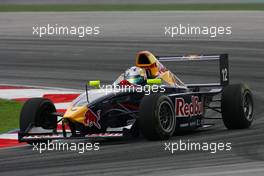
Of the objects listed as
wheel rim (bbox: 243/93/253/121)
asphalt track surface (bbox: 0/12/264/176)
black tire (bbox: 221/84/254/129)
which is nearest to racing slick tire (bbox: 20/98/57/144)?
asphalt track surface (bbox: 0/12/264/176)

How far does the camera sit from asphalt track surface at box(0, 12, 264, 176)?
10.5 meters

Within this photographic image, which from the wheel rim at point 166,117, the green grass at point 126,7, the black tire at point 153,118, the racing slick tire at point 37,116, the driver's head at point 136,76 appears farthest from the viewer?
the green grass at point 126,7

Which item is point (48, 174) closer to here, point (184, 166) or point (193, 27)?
point (184, 166)

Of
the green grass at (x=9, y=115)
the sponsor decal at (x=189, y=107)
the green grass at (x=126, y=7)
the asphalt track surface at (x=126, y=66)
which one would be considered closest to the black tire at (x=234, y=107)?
the asphalt track surface at (x=126, y=66)

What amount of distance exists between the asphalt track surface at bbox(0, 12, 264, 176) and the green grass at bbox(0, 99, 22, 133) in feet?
6.67

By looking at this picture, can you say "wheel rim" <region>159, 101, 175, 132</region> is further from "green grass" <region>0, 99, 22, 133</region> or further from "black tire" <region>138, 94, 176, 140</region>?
"green grass" <region>0, 99, 22, 133</region>

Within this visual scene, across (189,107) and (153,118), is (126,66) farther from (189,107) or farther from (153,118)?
(153,118)

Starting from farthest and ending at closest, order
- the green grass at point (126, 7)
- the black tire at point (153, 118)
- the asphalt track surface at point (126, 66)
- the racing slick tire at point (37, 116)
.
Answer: the green grass at point (126, 7) < the racing slick tire at point (37, 116) < the black tire at point (153, 118) < the asphalt track surface at point (126, 66)

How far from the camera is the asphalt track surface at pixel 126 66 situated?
10.5 m

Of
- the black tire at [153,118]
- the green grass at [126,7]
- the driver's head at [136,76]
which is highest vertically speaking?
the green grass at [126,7]

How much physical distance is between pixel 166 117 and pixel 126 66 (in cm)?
1043

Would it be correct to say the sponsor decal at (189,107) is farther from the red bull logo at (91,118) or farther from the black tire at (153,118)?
the red bull logo at (91,118)

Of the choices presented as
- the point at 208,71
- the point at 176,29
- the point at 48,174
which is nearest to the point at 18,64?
the point at 208,71

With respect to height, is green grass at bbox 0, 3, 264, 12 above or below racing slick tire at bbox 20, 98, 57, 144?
above
